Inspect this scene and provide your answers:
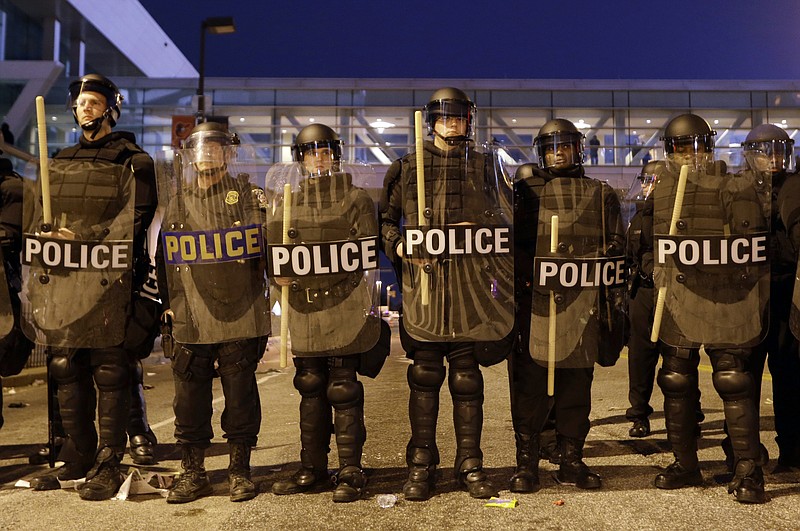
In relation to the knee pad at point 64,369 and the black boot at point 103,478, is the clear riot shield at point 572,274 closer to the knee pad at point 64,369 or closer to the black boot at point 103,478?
the black boot at point 103,478

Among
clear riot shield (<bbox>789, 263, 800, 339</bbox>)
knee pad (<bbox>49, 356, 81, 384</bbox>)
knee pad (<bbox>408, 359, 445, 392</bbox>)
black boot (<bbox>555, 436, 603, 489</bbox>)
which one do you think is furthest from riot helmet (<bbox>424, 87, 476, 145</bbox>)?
knee pad (<bbox>49, 356, 81, 384</bbox>)

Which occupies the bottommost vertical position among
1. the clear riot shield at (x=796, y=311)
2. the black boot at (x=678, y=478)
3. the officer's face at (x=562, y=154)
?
the black boot at (x=678, y=478)

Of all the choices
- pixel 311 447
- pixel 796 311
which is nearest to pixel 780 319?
pixel 796 311

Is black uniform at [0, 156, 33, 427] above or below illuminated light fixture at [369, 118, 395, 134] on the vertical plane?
below

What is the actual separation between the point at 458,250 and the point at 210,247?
4.71ft

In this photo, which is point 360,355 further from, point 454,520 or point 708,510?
point 708,510

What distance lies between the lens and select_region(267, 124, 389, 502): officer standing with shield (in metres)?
4.52

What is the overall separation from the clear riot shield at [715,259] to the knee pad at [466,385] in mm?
1156

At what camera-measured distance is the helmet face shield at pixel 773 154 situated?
5.12m

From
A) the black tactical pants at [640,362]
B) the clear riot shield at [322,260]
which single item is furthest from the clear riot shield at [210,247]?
the black tactical pants at [640,362]

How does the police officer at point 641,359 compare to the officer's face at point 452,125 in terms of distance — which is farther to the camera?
the police officer at point 641,359

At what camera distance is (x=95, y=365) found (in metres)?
4.70

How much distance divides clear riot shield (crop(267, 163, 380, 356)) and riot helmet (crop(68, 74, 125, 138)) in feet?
3.97

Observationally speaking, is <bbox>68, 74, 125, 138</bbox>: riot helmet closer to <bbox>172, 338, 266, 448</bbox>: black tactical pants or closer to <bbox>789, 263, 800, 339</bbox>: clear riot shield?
<bbox>172, 338, 266, 448</bbox>: black tactical pants
